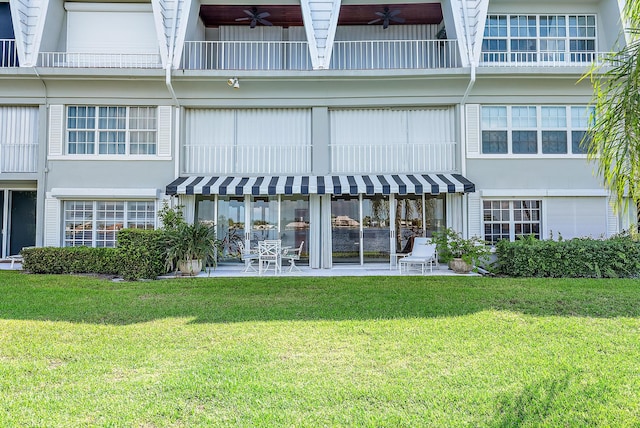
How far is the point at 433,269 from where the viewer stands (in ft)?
46.6

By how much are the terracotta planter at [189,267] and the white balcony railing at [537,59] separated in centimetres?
1295

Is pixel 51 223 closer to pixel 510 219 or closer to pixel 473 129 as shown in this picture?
pixel 473 129

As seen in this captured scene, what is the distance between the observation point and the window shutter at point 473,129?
14891mm

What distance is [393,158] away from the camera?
1526 cm

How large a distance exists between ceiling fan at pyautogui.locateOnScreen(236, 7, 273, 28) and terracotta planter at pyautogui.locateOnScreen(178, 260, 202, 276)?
32.8ft

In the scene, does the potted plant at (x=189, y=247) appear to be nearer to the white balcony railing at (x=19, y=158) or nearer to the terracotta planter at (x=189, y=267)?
the terracotta planter at (x=189, y=267)

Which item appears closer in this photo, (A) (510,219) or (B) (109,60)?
(A) (510,219)

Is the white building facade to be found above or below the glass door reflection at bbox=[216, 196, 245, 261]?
above

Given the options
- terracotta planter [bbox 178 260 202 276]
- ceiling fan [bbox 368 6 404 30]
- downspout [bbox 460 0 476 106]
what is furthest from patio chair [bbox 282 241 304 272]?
ceiling fan [bbox 368 6 404 30]

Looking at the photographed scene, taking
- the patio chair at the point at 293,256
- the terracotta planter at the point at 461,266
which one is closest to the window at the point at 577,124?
the terracotta planter at the point at 461,266

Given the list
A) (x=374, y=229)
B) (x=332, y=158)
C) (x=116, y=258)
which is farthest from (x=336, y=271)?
(x=116, y=258)

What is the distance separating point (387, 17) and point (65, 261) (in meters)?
14.9

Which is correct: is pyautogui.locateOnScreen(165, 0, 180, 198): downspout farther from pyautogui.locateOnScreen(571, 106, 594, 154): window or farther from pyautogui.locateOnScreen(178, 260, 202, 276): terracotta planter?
pyautogui.locateOnScreen(571, 106, 594, 154): window

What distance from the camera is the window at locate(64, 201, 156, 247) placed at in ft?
49.3
